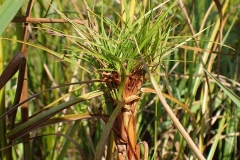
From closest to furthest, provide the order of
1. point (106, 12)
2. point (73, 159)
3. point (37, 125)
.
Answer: point (37, 125) < point (73, 159) < point (106, 12)

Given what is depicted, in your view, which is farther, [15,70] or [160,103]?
[160,103]

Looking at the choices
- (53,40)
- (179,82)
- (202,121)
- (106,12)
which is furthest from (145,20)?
(106,12)

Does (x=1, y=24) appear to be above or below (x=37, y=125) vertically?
above

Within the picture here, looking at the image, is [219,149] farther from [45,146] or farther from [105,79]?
[105,79]

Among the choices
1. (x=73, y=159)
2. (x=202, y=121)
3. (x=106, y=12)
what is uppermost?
(x=106, y=12)

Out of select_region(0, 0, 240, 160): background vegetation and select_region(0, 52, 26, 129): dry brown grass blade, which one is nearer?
select_region(0, 52, 26, 129): dry brown grass blade

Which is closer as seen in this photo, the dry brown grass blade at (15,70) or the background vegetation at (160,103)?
the dry brown grass blade at (15,70)

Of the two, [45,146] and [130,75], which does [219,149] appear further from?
[130,75]

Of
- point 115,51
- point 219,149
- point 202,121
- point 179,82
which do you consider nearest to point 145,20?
point 115,51

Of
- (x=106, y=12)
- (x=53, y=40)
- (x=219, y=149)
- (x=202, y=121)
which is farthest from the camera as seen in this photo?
(x=106, y=12)

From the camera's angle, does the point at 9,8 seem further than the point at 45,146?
No
